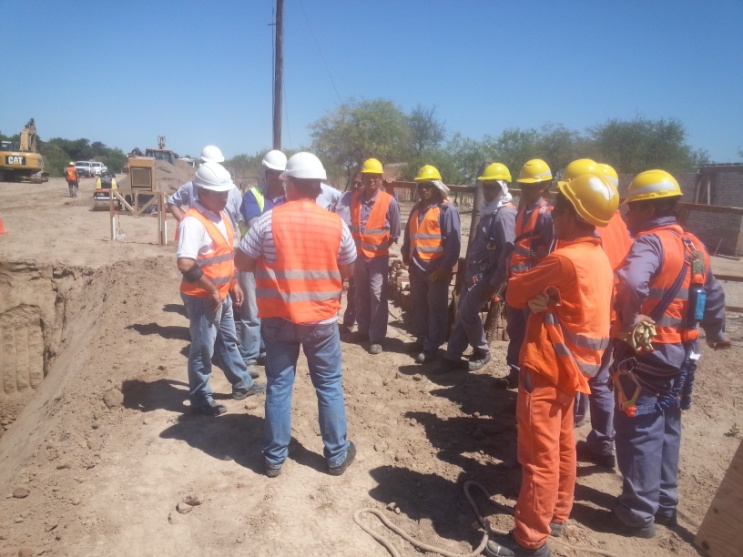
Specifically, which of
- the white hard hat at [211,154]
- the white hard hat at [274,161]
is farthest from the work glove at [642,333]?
the white hard hat at [211,154]

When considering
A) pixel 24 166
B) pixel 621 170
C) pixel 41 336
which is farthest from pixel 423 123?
pixel 41 336

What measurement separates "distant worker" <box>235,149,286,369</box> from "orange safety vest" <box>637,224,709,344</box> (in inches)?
134

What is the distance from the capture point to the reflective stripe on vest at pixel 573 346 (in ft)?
8.25

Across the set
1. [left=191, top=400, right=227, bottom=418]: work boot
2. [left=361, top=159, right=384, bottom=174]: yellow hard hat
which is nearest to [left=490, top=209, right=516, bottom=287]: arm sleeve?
[left=361, top=159, right=384, bottom=174]: yellow hard hat

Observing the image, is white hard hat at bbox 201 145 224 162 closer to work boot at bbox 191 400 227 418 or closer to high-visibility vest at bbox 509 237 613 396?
work boot at bbox 191 400 227 418

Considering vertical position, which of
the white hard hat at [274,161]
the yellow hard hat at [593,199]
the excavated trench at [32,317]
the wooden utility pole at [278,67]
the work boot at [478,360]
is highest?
the wooden utility pole at [278,67]

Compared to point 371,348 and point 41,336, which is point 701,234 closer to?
point 371,348

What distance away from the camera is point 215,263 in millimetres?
3893

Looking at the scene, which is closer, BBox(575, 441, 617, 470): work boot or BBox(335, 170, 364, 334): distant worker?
BBox(575, 441, 617, 470): work boot

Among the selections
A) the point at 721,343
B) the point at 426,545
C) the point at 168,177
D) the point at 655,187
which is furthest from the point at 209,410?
the point at 168,177

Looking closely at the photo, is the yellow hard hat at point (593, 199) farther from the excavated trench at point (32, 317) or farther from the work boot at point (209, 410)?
the excavated trench at point (32, 317)

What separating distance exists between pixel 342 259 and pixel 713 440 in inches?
141

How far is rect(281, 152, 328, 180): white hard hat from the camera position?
3.11 meters

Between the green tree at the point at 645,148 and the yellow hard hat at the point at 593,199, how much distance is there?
101ft
